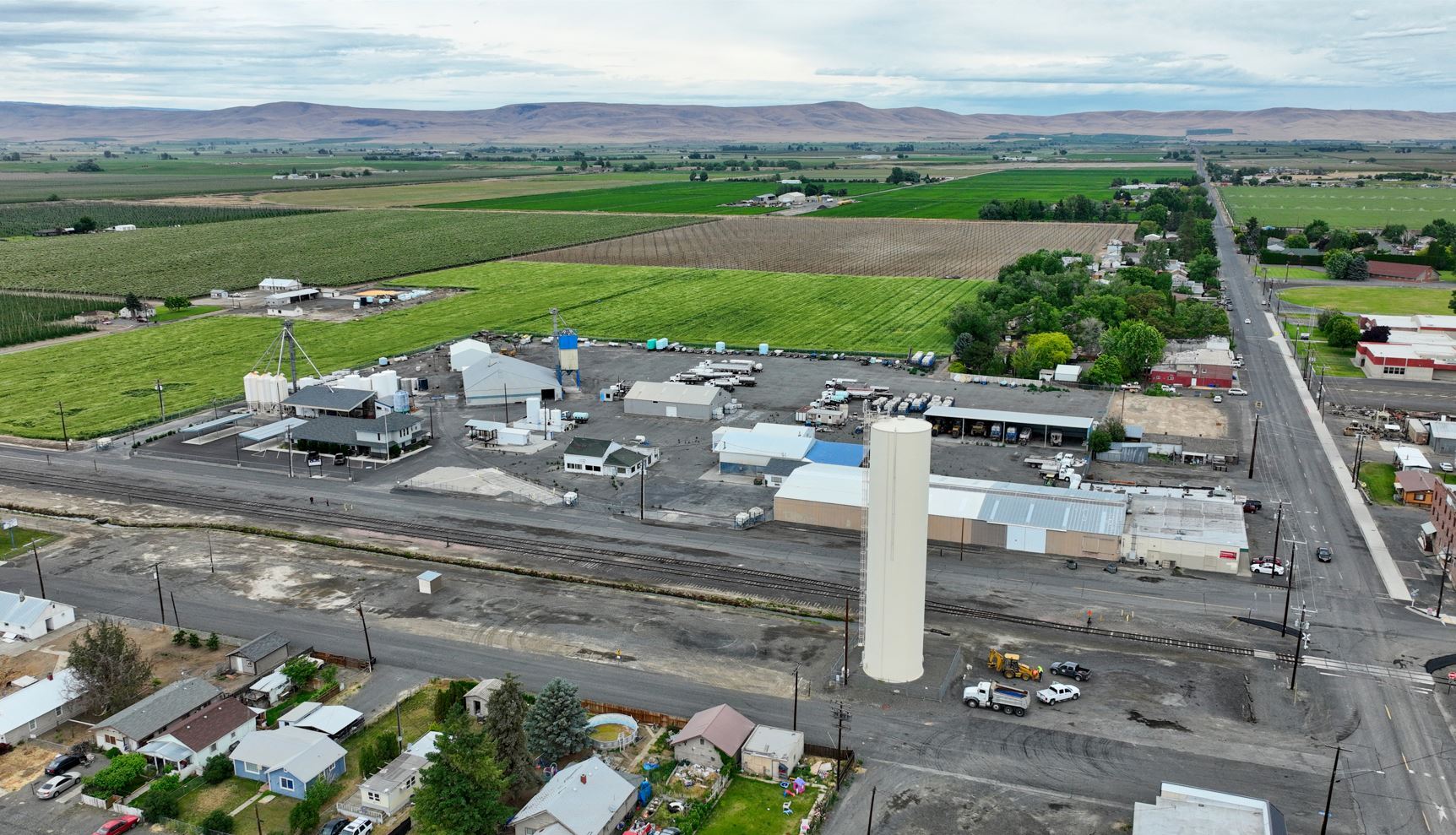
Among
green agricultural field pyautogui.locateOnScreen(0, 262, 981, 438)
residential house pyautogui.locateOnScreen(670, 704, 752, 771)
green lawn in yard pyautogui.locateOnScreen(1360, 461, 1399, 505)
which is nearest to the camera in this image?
residential house pyautogui.locateOnScreen(670, 704, 752, 771)

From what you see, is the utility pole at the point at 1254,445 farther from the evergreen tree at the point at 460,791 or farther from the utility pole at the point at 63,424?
the utility pole at the point at 63,424

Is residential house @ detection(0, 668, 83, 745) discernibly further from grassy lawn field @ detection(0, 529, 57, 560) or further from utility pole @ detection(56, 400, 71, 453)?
utility pole @ detection(56, 400, 71, 453)

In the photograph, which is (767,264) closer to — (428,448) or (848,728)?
(428,448)

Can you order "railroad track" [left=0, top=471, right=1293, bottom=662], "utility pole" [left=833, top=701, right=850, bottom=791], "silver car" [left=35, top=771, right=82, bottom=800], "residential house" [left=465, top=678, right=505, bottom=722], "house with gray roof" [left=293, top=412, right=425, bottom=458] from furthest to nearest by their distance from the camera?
"house with gray roof" [left=293, top=412, right=425, bottom=458] < "railroad track" [left=0, top=471, right=1293, bottom=662] < "residential house" [left=465, top=678, right=505, bottom=722] < "utility pole" [left=833, top=701, right=850, bottom=791] < "silver car" [left=35, top=771, right=82, bottom=800]

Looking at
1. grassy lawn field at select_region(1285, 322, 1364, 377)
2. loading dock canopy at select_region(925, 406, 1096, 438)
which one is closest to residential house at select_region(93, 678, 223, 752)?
loading dock canopy at select_region(925, 406, 1096, 438)

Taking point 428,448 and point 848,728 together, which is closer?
point 848,728

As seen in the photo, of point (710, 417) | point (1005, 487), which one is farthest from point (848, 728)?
point (710, 417)

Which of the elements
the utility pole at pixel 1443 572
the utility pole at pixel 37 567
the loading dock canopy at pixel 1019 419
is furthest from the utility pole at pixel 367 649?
the loading dock canopy at pixel 1019 419
